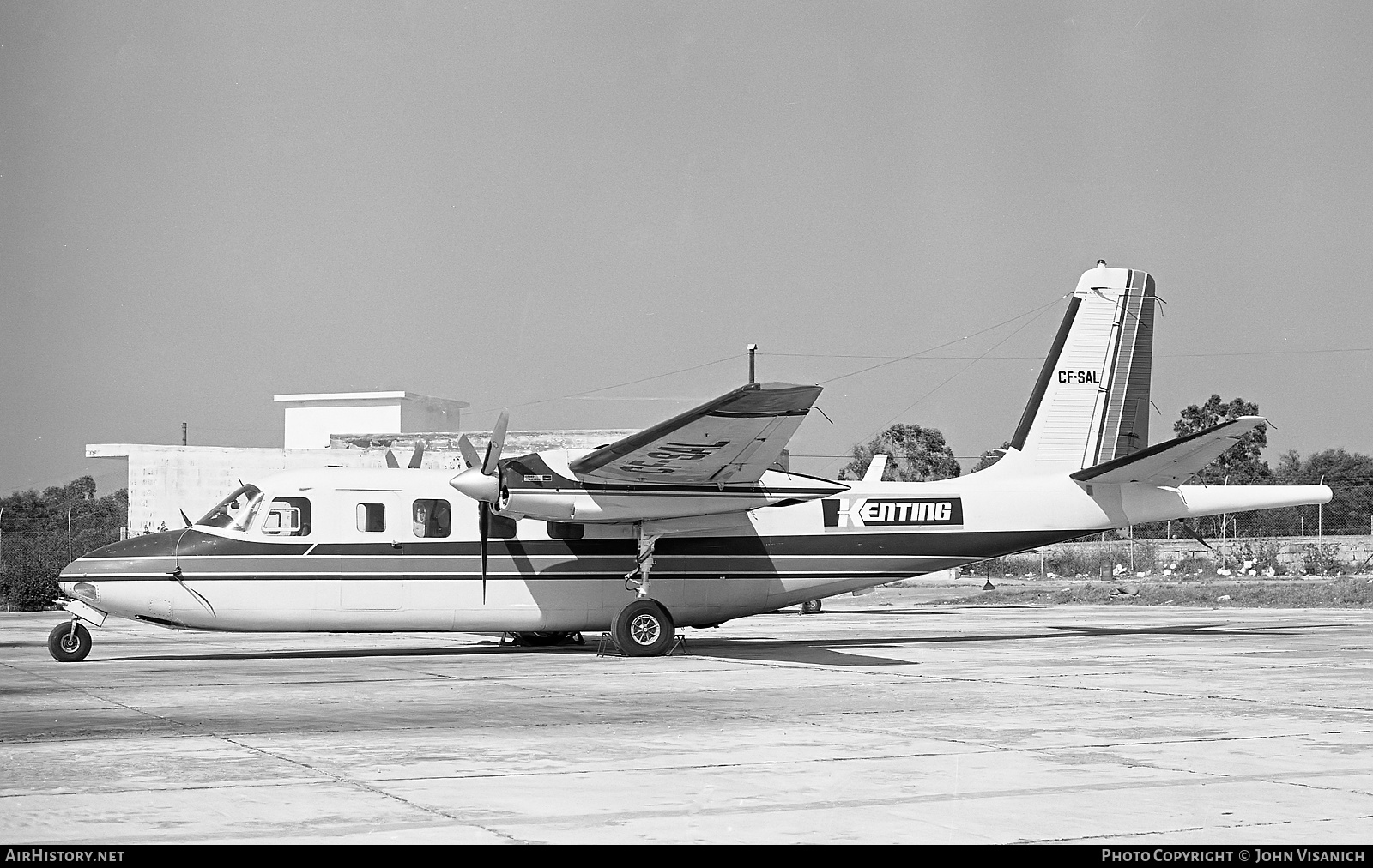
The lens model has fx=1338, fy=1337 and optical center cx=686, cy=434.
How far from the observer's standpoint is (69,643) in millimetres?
18047

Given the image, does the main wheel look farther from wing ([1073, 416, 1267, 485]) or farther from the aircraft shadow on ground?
wing ([1073, 416, 1267, 485])

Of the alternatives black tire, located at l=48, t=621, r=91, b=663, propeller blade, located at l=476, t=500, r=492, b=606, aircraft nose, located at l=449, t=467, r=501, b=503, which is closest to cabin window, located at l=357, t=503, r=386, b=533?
propeller blade, located at l=476, t=500, r=492, b=606

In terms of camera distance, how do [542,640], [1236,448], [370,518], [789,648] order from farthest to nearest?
[1236,448]
[542,640]
[789,648]
[370,518]

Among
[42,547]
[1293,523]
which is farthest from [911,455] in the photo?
[42,547]

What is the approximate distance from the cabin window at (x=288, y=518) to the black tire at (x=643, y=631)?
4656 millimetres

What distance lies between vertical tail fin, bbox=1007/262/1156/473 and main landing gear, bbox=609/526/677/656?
634 centimetres

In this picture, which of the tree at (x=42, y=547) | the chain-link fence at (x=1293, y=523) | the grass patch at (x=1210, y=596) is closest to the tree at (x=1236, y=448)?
the chain-link fence at (x=1293, y=523)

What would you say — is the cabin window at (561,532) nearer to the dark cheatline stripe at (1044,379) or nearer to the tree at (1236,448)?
the dark cheatline stripe at (1044,379)

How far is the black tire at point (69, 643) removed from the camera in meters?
17.9

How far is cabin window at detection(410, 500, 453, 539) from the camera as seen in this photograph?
1933 cm

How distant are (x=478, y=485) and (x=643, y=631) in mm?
3322

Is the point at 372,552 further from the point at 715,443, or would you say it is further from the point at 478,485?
the point at 715,443
